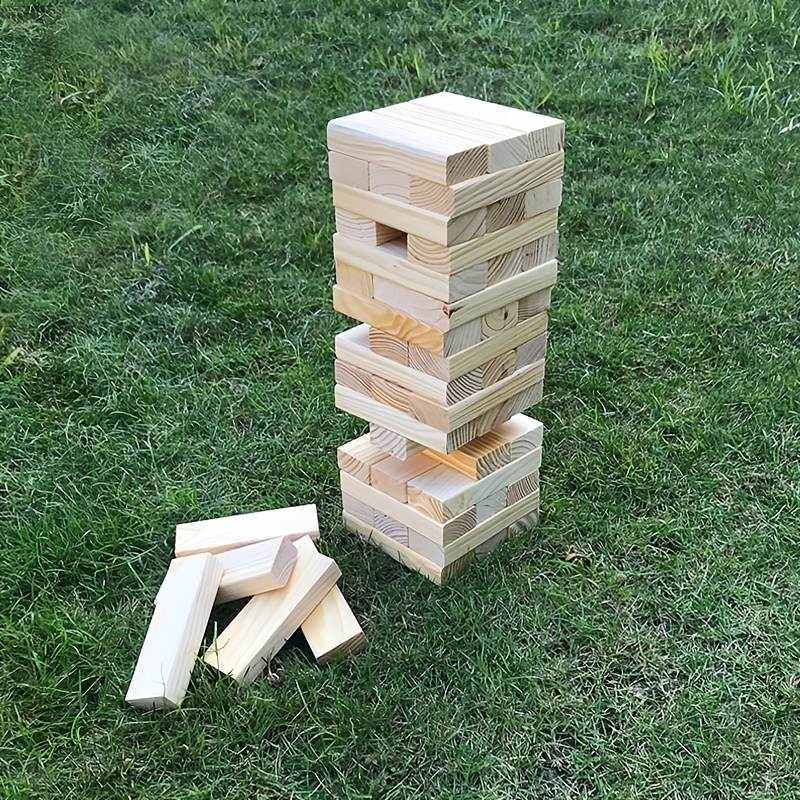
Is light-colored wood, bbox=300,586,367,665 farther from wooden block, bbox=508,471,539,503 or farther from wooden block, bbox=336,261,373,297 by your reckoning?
wooden block, bbox=336,261,373,297

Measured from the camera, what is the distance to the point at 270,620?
8.57 ft

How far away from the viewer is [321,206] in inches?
190

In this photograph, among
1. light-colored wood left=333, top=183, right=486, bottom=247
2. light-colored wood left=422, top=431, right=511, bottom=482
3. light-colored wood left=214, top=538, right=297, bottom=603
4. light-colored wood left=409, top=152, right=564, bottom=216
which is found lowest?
light-colored wood left=214, top=538, right=297, bottom=603

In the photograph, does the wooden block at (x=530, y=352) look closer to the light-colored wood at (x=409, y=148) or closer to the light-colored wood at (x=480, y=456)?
the light-colored wood at (x=480, y=456)

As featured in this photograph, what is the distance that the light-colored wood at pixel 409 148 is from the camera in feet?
7.23

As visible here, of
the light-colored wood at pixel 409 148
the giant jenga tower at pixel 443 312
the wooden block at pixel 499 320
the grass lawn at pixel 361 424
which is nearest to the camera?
the light-colored wood at pixel 409 148

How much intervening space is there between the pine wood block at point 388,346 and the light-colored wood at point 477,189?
439 millimetres

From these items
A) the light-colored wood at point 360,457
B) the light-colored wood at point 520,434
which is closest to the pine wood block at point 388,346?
the light-colored wood at point 360,457

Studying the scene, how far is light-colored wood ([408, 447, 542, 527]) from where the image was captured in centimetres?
269

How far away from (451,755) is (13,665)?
1294 mm

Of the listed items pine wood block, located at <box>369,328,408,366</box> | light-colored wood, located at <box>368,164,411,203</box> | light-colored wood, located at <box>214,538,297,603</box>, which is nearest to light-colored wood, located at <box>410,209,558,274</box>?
light-colored wood, located at <box>368,164,411,203</box>

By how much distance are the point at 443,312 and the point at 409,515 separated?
72 cm

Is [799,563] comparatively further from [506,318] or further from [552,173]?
[552,173]

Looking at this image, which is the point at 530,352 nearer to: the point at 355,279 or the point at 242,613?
the point at 355,279
